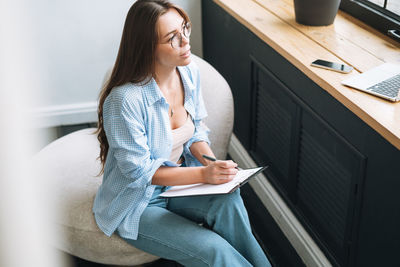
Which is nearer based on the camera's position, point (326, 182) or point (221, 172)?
point (221, 172)

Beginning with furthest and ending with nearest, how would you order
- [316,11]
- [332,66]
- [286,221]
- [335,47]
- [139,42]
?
[286,221]
[316,11]
[335,47]
[332,66]
[139,42]

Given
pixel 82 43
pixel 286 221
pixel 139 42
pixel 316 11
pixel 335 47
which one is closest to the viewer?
pixel 139 42

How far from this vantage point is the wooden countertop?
130 cm

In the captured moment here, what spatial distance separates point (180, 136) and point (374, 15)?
86cm

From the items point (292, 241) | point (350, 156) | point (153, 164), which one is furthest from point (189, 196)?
point (292, 241)

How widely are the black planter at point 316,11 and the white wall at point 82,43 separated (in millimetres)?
982

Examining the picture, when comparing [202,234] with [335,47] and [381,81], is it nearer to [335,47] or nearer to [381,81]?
[381,81]

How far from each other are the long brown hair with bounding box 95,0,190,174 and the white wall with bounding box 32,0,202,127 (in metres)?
1.17

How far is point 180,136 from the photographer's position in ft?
5.14

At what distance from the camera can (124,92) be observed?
1.42 metres

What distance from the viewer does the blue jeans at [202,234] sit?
1389 millimetres

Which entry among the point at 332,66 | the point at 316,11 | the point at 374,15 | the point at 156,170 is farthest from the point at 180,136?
the point at 374,15

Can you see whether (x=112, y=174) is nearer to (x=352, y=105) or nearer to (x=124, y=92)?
(x=124, y=92)

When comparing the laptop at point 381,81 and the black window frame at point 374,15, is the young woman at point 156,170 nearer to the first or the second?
the laptop at point 381,81
